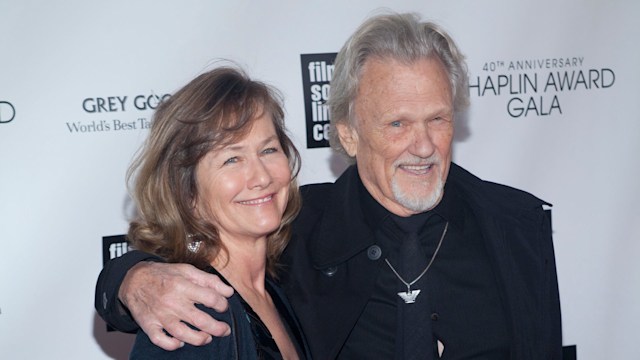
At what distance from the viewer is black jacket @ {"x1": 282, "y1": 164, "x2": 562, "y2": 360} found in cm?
213

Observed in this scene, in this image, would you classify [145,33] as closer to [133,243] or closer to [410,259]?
[133,243]

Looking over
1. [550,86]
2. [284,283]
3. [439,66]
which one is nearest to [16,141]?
[284,283]

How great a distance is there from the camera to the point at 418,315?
209 cm

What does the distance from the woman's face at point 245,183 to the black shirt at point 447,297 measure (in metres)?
0.42

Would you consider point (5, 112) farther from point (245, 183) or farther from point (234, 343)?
point (234, 343)

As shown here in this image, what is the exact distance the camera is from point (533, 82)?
10.4ft

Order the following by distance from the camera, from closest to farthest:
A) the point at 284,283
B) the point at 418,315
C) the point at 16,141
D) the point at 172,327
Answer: the point at 172,327 < the point at 418,315 < the point at 284,283 < the point at 16,141

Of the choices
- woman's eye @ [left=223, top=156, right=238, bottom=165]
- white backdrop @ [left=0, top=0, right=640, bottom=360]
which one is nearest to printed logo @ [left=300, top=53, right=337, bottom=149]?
white backdrop @ [left=0, top=0, right=640, bottom=360]

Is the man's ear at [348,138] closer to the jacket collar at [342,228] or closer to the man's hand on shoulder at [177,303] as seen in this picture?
the jacket collar at [342,228]

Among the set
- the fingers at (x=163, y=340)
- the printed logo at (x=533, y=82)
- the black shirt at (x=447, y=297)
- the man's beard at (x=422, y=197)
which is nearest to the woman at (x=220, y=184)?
the fingers at (x=163, y=340)

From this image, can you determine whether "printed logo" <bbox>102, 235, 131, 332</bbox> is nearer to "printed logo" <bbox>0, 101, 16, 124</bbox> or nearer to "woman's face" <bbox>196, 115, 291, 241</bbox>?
"printed logo" <bbox>0, 101, 16, 124</bbox>

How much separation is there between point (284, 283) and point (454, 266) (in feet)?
1.67

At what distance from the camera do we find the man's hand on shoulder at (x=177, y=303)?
5.10 ft

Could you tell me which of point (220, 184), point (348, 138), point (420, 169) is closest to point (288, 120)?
point (348, 138)
